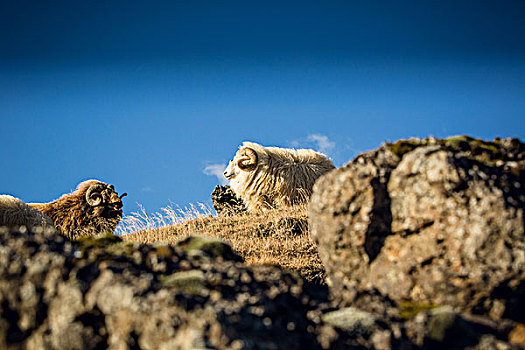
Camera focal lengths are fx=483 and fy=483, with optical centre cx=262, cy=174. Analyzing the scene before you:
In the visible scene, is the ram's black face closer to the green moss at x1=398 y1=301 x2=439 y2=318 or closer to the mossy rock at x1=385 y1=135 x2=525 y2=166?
the mossy rock at x1=385 y1=135 x2=525 y2=166

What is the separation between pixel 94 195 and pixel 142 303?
1503 centimetres

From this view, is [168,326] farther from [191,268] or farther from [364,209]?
[364,209]

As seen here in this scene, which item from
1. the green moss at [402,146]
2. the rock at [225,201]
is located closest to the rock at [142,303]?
the green moss at [402,146]

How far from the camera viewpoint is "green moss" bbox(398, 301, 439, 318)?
4215 mm

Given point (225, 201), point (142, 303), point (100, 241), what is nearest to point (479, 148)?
point (142, 303)

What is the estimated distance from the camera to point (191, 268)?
426 centimetres

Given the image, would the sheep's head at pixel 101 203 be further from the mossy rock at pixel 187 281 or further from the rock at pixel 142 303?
the mossy rock at pixel 187 281

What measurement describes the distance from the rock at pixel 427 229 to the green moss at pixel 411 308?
0.28ft

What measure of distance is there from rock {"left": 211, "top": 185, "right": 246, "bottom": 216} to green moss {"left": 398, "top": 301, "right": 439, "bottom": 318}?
12944 millimetres

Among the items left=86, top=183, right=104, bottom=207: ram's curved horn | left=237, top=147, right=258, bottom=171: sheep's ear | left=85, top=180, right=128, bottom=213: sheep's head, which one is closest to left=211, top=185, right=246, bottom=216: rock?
left=237, top=147, right=258, bottom=171: sheep's ear

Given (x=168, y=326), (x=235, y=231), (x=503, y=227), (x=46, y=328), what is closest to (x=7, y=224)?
(x=235, y=231)

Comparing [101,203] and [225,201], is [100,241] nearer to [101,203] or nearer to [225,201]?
[225,201]

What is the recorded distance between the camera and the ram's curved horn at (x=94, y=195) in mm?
17347

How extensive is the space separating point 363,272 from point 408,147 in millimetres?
1410
